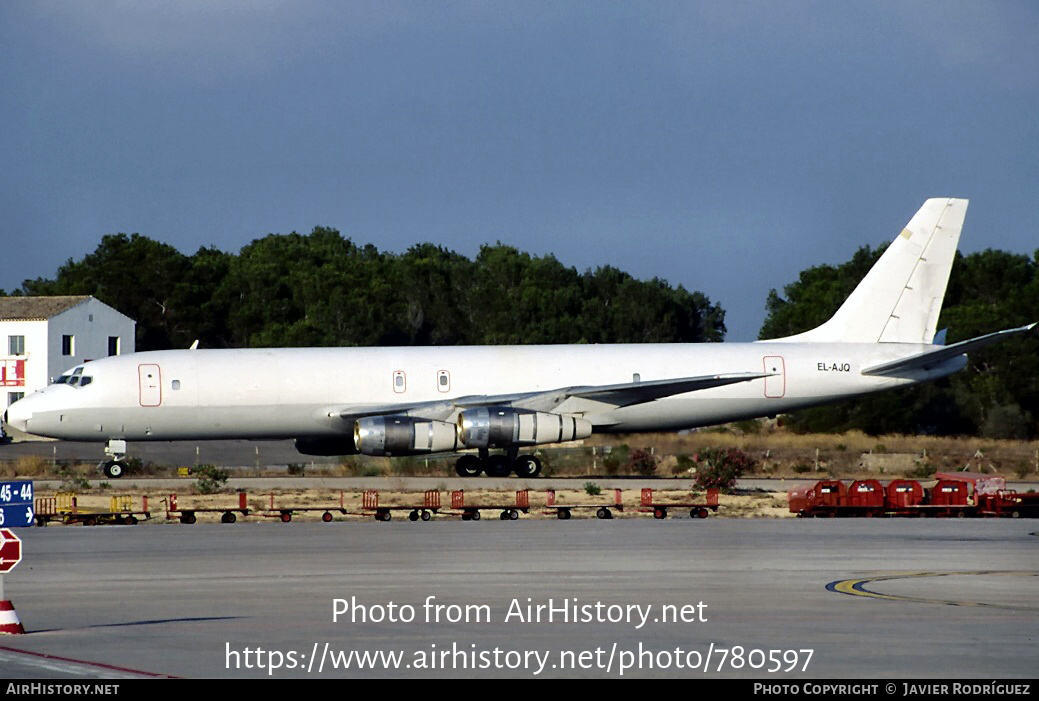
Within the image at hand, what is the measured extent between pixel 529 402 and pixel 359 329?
1842 inches

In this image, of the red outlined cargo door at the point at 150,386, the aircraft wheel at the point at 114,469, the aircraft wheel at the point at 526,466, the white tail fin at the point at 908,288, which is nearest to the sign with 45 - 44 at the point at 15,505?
the red outlined cargo door at the point at 150,386

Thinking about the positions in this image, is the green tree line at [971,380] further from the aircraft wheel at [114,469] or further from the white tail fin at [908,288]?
the aircraft wheel at [114,469]

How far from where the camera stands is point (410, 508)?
88.7ft

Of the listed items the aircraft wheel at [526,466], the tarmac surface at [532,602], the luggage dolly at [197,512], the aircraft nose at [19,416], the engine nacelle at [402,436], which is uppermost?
the aircraft nose at [19,416]

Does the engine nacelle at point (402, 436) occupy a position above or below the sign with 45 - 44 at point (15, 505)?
above

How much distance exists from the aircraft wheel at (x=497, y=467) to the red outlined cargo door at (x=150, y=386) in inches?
318

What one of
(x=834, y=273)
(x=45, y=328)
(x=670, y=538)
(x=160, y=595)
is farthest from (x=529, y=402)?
(x=834, y=273)

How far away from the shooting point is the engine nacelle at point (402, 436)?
34406 mm

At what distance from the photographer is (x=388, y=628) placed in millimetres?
13359

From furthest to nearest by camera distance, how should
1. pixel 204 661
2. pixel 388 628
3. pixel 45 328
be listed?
pixel 45 328, pixel 388 628, pixel 204 661

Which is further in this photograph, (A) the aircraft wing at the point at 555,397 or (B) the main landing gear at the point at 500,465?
(B) the main landing gear at the point at 500,465

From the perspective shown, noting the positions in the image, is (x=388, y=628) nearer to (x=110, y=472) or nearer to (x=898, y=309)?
(x=110, y=472)

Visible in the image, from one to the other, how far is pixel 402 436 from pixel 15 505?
825 inches

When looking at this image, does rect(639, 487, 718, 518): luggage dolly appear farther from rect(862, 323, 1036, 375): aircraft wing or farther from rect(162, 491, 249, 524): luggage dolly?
rect(862, 323, 1036, 375): aircraft wing
